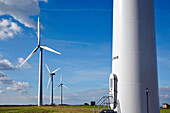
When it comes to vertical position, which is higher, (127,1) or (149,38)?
(127,1)

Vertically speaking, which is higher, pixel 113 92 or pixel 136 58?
pixel 136 58

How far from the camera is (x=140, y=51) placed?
628 inches

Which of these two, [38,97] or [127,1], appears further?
[38,97]

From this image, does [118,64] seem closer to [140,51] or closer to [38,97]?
[140,51]

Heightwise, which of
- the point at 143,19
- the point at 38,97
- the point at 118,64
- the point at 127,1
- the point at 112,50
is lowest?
the point at 38,97

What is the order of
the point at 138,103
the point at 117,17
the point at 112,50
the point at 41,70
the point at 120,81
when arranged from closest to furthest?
the point at 138,103, the point at 120,81, the point at 117,17, the point at 112,50, the point at 41,70

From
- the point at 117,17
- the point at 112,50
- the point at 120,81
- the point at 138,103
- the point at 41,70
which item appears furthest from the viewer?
the point at 41,70

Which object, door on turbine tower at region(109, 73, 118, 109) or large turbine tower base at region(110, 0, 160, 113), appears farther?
door on turbine tower at region(109, 73, 118, 109)

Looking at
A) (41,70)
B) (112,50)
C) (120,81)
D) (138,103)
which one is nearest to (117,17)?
(112,50)

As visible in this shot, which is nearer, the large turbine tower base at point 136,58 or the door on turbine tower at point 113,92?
the large turbine tower base at point 136,58

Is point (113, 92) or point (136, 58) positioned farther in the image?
point (113, 92)

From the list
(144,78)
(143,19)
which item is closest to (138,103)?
(144,78)

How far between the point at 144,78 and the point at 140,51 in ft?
6.56

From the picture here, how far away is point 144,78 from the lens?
15.7m
